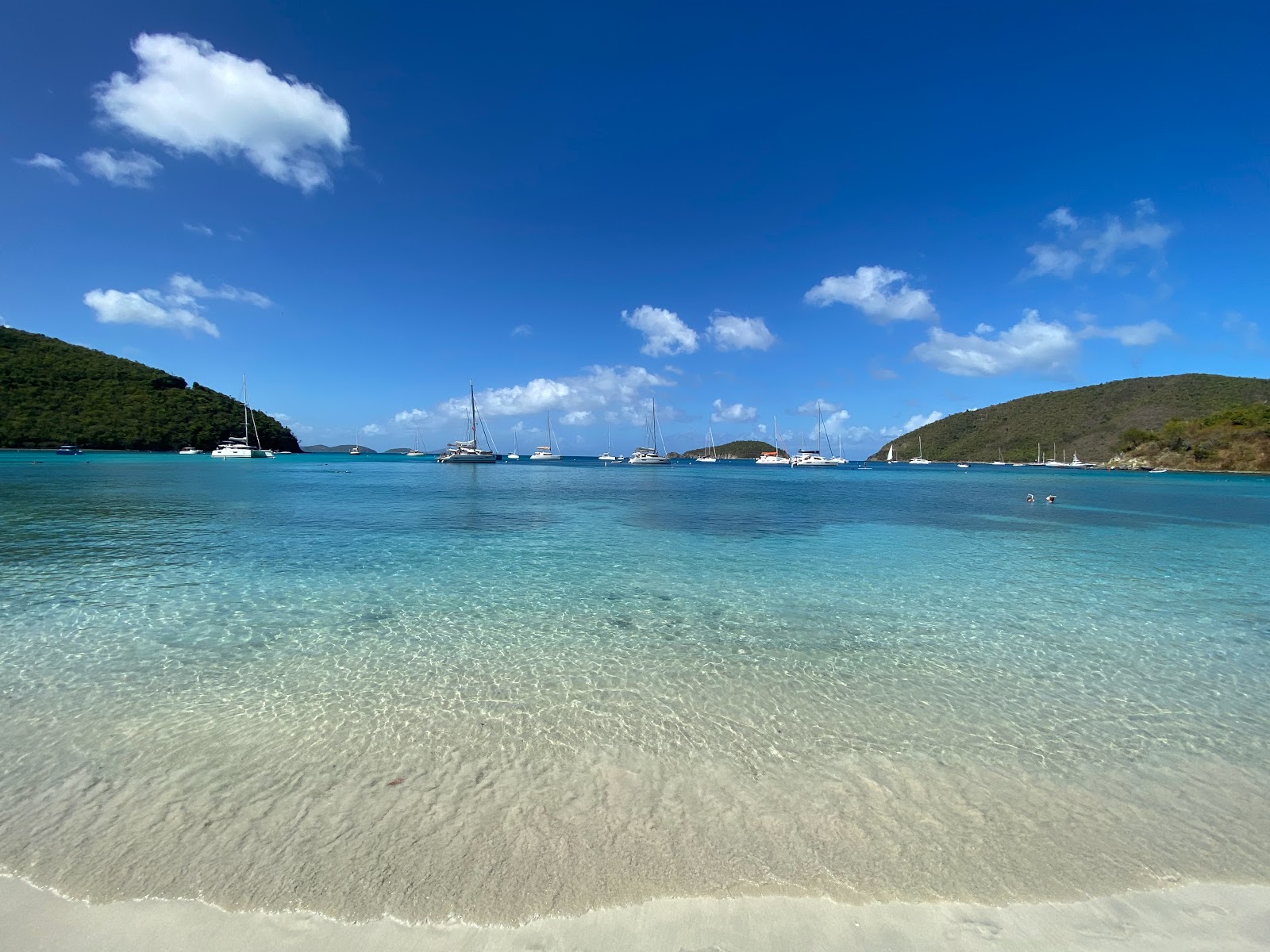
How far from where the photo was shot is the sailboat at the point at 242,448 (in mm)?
107375

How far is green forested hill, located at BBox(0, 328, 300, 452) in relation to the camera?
94.9 m

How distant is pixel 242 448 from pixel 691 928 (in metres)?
130

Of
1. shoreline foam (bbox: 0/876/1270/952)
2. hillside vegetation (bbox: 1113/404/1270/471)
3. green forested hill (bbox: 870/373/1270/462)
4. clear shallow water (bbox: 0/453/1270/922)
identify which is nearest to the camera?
shoreline foam (bbox: 0/876/1270/952)

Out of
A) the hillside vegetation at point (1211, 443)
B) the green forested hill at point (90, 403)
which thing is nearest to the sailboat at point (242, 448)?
the green forested hill at point (90, 403)

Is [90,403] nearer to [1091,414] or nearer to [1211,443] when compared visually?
[1211,443]

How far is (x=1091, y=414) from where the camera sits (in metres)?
153

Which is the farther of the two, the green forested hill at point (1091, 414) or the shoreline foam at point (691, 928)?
the green forested hill at point (1091, 414)

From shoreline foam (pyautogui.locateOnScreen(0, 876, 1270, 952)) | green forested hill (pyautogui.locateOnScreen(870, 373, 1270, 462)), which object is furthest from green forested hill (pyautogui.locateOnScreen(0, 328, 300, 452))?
green forested hill (pyautogui.locateOnScreen(870, 373, 1270, 462))

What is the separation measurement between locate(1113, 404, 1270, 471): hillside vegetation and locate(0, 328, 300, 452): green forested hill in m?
190

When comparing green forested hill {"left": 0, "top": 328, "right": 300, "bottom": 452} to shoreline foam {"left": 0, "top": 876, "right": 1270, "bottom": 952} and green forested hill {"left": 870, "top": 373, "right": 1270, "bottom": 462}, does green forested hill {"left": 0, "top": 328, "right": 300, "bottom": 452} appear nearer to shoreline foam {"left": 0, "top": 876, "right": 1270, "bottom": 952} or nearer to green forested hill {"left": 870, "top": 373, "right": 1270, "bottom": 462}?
shoreline foam {"left": 0, "top": 876, "right": 1270, "bottom": 952}

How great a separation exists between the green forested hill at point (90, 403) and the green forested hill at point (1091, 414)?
20192 cm

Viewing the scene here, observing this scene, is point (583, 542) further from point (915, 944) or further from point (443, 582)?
point (915, 944)

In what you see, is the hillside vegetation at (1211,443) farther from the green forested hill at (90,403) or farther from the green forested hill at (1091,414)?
the green forested hill at (90,403)

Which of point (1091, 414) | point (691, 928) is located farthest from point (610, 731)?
point (1091, 414)
